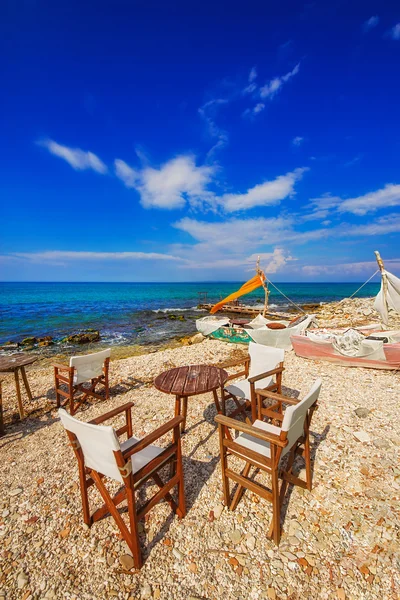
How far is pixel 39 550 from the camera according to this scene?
241 centimetres

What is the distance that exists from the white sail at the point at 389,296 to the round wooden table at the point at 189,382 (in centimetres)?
959

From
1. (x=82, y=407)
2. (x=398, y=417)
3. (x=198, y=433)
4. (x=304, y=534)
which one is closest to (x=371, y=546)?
(x=304, y=534)

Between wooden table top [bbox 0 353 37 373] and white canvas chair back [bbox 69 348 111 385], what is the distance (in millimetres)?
797

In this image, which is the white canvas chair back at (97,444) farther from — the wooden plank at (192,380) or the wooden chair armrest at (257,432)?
the wooden plank at (192,380)

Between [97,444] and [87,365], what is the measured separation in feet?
12.3

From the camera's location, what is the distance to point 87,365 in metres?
5.47

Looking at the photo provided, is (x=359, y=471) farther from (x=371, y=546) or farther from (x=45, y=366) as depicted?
(x=45, y=366)

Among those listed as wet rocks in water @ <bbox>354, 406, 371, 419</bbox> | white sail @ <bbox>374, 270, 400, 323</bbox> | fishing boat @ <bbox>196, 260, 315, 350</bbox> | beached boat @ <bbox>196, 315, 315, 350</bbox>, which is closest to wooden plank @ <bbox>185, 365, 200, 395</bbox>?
wet rocks in water @ <bbox>354, 406, 371, 419</bbox>

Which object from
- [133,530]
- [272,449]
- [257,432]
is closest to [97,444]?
[133,530]

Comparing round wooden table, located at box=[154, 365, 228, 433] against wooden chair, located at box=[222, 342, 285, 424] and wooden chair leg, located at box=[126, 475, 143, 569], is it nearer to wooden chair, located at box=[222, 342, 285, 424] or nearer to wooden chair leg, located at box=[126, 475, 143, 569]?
wooden chair, located at box=[222, 342, 285, 424]

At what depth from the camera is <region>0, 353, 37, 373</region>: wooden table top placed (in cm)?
458

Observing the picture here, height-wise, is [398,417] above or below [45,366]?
above

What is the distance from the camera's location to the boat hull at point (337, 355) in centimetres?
659

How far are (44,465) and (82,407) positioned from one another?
80.1 inches
